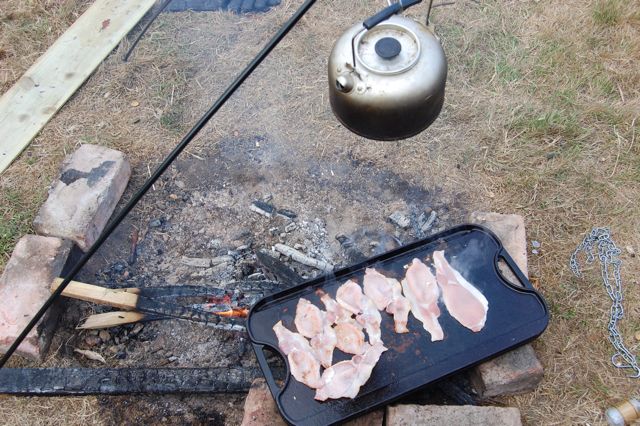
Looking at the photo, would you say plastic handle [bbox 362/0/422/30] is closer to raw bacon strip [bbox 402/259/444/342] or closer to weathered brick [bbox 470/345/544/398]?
raw bacon strip [bbox 402/259/444/342]

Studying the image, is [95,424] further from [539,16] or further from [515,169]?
[539,16]

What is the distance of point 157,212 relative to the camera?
13.2 feet

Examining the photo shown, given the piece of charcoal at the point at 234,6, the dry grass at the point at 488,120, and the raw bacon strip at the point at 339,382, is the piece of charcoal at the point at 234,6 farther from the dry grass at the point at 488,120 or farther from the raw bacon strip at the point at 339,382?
the raw bacon strip at the point at 339,382

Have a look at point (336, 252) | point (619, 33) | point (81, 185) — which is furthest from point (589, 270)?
point (81, 185)

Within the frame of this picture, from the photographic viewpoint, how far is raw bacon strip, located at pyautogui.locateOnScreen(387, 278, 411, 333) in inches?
116

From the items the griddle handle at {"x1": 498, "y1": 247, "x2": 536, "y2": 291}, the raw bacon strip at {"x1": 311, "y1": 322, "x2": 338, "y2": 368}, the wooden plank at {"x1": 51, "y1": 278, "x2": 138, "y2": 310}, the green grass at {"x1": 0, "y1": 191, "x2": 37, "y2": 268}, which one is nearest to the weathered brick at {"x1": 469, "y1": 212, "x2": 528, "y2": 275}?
the griddle handle at {"x1": 498, "y1": 247, "x2": 536, "y2": 291}

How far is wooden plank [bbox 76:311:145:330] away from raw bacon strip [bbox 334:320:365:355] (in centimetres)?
A: 133

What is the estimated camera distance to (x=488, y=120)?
14.6 ft

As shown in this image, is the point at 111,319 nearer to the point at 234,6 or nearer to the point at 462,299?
the point at 462,299

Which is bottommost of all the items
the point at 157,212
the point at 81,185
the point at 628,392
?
the point at 628,392

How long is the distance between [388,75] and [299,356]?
1.55 meters

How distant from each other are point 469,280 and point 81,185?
278 cm

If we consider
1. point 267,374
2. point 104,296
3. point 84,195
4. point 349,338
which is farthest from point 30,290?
point 349,338

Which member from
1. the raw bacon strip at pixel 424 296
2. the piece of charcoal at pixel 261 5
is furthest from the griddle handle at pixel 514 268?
the piece of charcoal at pixel 261 5
